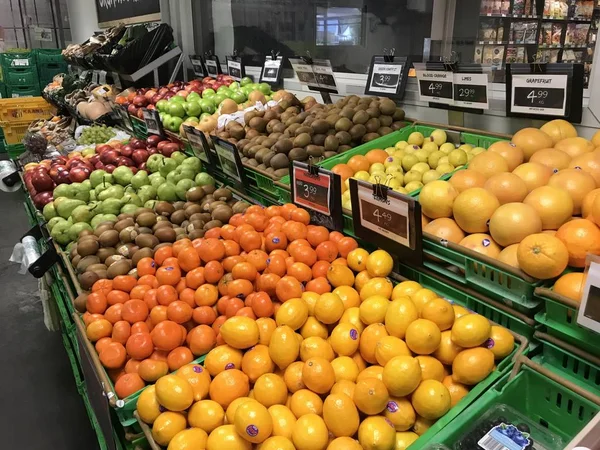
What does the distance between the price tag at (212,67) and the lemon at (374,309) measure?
13.3ft

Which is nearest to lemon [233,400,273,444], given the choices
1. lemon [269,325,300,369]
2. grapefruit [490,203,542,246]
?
lemon [269,325,300,369]

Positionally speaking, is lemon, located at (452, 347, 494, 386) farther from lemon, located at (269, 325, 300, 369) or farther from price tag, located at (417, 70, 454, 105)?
price tag, located at (417, 70, 454, 105)

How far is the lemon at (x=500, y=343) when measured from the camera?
1288mm

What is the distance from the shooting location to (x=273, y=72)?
4.19m

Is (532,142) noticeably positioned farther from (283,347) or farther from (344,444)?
(344,444)

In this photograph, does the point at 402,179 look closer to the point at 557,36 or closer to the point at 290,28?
the point at 290,28

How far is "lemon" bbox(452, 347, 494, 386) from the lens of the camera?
1.25 meters

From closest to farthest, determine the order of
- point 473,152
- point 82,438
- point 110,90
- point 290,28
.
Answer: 1. point 473,152
2. point 82,438
3. point 290,28
4. point 110,90

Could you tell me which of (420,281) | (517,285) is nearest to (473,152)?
(420,281)

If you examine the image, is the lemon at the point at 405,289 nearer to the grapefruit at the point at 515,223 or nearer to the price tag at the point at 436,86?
the grapefruit at the point at 515,223

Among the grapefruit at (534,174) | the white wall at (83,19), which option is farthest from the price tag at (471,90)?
the white wall at (83,19)

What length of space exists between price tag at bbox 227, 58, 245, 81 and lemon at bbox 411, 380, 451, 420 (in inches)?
157

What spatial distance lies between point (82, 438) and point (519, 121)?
9.14 feet

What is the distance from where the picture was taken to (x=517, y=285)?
1.28 meters
